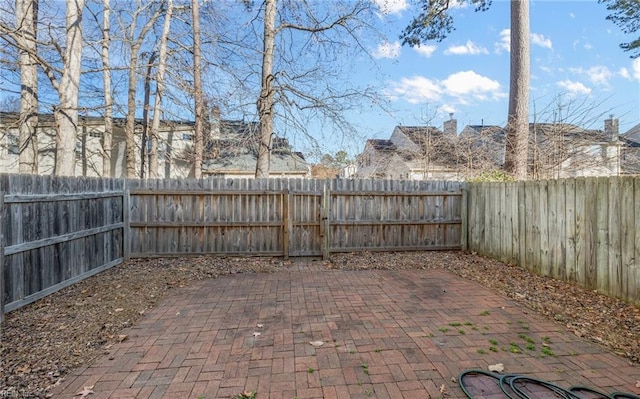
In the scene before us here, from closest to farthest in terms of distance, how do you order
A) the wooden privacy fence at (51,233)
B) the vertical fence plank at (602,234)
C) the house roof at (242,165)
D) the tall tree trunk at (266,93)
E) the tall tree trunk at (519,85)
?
1. the wooden privacy fence at (51,233)
2. the vertical fence plank at (602,234)
3. the tall tree trunk at (519,85)
4. the tall tree trunk at (266,93)
5. the house roof at (242,165)

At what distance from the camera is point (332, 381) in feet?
7.82

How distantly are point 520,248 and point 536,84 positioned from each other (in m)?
6.20

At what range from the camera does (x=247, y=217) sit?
21.6 ft

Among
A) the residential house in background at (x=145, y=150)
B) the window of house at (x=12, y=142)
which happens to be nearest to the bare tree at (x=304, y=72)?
the residential house in background at (x=145, y=150)

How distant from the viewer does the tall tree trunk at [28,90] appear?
6.94 metres

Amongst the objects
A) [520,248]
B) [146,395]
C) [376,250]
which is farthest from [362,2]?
[146,395]

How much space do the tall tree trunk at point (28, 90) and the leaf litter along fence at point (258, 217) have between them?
13.4 ft

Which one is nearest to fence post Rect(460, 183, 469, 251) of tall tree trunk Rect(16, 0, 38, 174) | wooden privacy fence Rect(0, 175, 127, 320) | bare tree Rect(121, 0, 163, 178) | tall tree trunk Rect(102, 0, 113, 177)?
wooden privacy fence Rect(0, 175, 127, 320)

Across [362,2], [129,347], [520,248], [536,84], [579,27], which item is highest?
[362,2]

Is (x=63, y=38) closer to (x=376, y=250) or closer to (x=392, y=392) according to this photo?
(x=376, y=250)

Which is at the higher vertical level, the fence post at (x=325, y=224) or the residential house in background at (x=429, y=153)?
the residential house in background at (x=429, y=153)

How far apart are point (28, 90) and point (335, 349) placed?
31.9ft

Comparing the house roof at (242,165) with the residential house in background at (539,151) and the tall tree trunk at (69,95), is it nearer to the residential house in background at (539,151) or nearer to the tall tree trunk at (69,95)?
the residential house in background at (539,151)

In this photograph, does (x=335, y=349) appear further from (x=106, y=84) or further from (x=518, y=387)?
(x=106, y=84)
